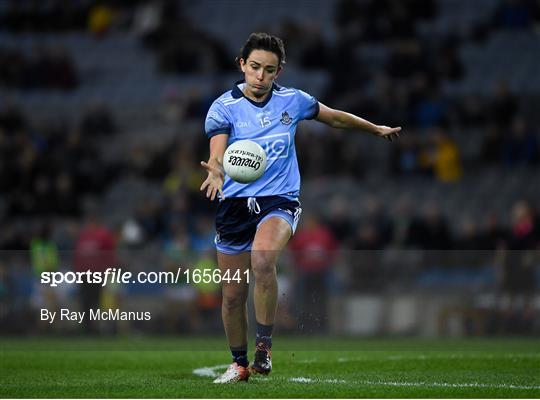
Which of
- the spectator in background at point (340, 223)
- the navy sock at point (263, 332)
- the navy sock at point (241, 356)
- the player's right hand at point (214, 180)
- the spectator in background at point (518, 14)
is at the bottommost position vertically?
the navy sock at point (241, 356)

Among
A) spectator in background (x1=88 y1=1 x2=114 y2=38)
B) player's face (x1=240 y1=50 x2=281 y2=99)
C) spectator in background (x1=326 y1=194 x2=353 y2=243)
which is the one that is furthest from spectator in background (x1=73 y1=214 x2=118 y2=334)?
spectator in background (x1=88 y1=1 x2=114 y2=38)

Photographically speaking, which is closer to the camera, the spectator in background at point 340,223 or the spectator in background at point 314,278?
the spectator in background at point 314,278

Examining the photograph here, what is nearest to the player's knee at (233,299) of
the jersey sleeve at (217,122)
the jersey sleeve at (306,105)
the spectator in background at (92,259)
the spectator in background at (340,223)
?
the jersey sleeve at (217,122)

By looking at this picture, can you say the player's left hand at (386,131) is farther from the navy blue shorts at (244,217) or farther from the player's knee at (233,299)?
the player's knee at (233,299)

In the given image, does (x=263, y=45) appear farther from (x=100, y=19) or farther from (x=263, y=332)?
(x=100, y=19)

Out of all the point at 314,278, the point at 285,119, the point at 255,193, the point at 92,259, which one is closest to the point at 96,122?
the point at 92,259

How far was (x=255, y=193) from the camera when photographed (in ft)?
31.9

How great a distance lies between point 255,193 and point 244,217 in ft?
0.73

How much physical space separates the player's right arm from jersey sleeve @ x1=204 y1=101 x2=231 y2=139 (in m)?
0.04

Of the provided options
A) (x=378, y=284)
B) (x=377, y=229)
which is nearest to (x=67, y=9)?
(x=377, y=229)

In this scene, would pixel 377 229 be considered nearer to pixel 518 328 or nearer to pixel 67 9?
pixel 518 328

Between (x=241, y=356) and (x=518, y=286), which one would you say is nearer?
(x=241, y=356)

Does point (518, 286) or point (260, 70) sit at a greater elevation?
point (260, 70)

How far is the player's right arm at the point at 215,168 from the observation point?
8.87 meters
